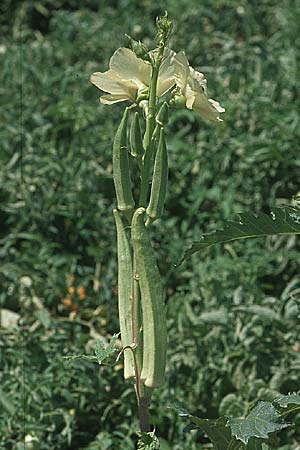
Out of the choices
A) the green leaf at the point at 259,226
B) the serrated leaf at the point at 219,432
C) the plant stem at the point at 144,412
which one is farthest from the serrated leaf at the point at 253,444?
the green leaf at the point at 259,226

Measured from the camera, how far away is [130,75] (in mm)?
1728

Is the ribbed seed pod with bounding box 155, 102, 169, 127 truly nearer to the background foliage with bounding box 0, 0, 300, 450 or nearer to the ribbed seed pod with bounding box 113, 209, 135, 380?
the ribbed seed pod with bounding box 113, 209, 135, 380

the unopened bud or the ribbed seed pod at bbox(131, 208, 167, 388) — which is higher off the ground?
the unopened bud

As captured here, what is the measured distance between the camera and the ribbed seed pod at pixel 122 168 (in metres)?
1.69

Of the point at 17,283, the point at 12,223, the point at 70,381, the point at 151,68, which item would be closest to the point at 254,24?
the point at 12,223

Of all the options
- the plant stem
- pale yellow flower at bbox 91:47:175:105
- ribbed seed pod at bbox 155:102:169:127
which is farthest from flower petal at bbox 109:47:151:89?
the plant stem

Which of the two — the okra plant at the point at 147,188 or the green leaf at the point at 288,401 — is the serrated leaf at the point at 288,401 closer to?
the green leaf at the point at 288,401

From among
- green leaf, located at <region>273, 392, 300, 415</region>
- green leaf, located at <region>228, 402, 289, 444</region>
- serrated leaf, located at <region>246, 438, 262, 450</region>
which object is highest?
green leaf, located at <region>273, 392, 300, 415</region>

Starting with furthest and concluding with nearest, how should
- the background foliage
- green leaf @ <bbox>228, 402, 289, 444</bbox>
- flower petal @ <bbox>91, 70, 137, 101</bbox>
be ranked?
the background foliage
flower petal @ <bbox>91, 70, 137, 101</bbox>
green leaf @ <bbox>228, 402, 289, 444</bbox>

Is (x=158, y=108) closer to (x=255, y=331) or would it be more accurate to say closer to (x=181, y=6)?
(x=255, y=331)

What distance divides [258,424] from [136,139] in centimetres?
58

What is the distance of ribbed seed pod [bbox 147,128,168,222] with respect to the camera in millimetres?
1660

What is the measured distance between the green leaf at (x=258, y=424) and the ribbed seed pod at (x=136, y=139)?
1.73ft

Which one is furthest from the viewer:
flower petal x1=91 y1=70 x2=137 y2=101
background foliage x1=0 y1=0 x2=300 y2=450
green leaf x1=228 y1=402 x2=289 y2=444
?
background foliage x1=0 y1=0 x2=300 y2=450
